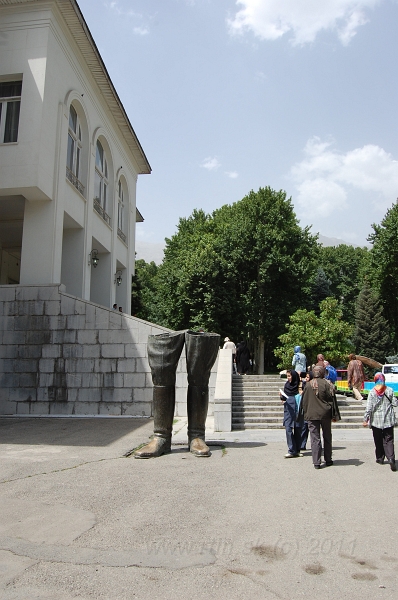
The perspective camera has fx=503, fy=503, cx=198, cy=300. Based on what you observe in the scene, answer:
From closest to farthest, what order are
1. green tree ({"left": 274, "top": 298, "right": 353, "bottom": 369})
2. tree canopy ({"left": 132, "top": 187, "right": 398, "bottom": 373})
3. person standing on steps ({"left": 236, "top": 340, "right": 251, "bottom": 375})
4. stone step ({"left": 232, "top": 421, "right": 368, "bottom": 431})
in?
stone step ({"left": 232, "top": 421, "right": 368, "bottom": 431}), person standing on steps ({"left": 236, "top": 340, "right": 251, "bottom": 375}), green tree ({"left": 274, "top": 298, "right": 353, "bottom": 369}), tree canopy ({"left": 132, "top": 187, "right": 398, "bottom": 373})

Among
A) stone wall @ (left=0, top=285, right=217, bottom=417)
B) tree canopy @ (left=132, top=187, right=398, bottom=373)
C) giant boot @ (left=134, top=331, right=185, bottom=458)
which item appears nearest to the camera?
giant boot @ (left=134, top=331, right=185, bottom=458)

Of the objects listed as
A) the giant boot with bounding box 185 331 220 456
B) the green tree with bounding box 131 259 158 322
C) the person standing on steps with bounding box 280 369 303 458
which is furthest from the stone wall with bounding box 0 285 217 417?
the green tree with bounding box 131 259 158 322

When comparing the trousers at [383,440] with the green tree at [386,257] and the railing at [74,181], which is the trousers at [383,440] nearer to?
the railing at [74,181]

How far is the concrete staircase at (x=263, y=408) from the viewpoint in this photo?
41.2 feet

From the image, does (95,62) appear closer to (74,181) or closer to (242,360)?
(74,181)

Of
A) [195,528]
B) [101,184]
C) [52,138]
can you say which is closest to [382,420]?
[195,528]

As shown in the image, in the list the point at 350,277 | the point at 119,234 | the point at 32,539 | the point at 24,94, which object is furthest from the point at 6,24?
the point at 350,277

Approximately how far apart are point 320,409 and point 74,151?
13579mm

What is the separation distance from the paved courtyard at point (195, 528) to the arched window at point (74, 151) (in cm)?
1150

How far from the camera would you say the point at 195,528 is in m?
4.20

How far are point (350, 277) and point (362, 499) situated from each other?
61.7m

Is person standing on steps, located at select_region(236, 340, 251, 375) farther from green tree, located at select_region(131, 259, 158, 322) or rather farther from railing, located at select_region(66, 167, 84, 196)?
green tree, located at select_region(131, 259, 158, 322)

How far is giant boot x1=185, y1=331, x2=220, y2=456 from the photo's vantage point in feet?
24.7

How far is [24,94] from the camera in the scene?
14523mm
